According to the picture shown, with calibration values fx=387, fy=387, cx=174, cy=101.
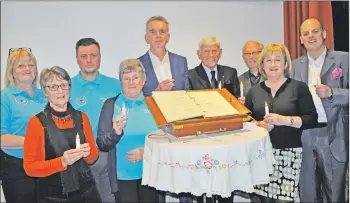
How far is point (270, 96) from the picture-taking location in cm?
317

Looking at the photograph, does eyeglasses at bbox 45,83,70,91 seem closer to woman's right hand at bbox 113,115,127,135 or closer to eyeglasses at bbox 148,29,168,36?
woman's right hand at bbox 113,115,127,135

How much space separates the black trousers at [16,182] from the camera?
9.71 feet

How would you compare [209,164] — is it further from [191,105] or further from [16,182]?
[16,182]

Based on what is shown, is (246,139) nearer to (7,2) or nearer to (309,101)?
(309,101)

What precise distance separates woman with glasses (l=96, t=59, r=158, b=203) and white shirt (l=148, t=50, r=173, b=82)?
0.15 m

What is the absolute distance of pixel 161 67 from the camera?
3340mm

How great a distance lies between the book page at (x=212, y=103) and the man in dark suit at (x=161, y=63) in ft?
1.54

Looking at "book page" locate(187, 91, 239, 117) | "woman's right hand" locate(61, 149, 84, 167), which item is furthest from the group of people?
"book page" locate(187, 91, 239, 117)

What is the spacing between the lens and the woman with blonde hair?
9.88ft

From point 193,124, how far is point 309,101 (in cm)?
107

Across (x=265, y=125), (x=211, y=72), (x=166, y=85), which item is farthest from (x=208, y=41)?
(x=265, y=125)

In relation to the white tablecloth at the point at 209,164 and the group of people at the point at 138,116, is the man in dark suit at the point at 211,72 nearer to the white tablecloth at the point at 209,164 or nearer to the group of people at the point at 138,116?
the group of people at the point at 138,116

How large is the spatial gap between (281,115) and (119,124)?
1.29 m

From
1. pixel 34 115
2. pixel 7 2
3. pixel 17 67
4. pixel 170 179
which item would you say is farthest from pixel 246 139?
pixel 7 2
